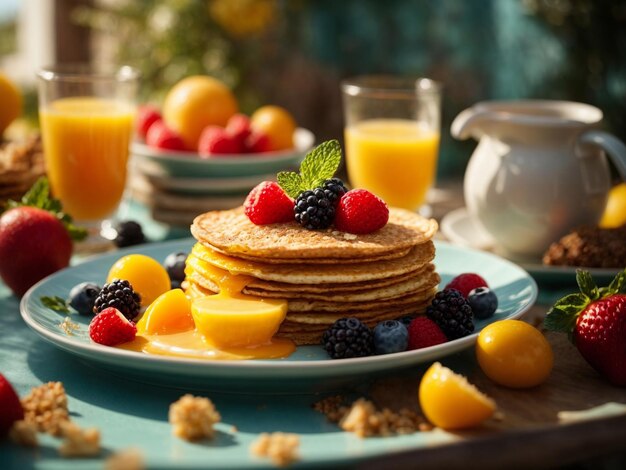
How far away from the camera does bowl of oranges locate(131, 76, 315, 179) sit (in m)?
3.23

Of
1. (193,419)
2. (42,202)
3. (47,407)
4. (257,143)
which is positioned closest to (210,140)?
(257,143)

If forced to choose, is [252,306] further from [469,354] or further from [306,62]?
[306,62]

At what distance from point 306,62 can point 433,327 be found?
151 inches

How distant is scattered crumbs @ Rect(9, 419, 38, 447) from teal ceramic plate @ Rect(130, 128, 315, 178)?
176 centimetres

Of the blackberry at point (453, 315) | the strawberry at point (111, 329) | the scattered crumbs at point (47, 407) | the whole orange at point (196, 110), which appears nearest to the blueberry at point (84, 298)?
the strawberry at point (111, 329)

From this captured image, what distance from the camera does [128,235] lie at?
283 centimetres

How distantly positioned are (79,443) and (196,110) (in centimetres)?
227

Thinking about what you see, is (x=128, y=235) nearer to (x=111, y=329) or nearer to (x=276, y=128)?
(x=276, y=128)

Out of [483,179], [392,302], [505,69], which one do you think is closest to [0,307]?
[392,302]

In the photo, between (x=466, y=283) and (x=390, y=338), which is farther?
(x=466, y=283)

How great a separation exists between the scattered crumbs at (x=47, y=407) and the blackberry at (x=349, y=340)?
553 millimetres

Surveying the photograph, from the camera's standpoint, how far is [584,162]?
2.68 metres

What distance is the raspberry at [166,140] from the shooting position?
3355mm

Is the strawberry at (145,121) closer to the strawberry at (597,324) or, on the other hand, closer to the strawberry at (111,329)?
the strawberry at (111,329)
